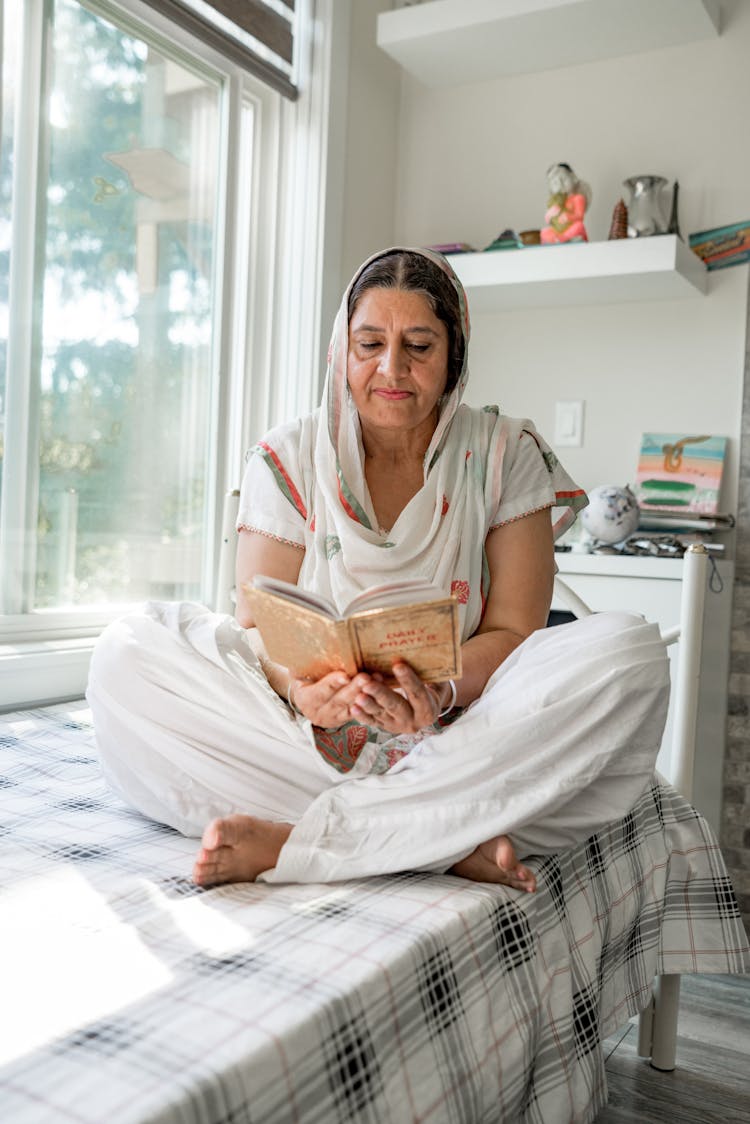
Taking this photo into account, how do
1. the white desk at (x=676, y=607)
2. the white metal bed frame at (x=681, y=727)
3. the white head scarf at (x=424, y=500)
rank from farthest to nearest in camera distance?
the white desk at (x=676, y=607)
the white metal bed frame at (x=681, y=727)
the white head scarf at (x=424, y=500)

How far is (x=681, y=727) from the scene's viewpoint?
1792mm

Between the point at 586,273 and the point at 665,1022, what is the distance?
1.74 m

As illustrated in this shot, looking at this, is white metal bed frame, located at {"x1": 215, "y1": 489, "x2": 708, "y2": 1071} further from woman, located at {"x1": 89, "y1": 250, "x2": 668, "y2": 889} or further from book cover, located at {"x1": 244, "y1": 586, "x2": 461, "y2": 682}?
book cover, located at {"x1": 244, "y1": 586, "x2": 461, "y2": 682}

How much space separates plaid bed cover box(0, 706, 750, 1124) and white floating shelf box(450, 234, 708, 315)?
60.6 inches

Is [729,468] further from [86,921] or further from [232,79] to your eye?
[86,921]

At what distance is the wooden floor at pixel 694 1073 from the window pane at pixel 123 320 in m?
1.44

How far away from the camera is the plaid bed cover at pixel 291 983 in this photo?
0.69 meters

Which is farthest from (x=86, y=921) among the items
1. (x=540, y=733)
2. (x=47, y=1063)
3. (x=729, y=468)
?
(x=729, y=468)

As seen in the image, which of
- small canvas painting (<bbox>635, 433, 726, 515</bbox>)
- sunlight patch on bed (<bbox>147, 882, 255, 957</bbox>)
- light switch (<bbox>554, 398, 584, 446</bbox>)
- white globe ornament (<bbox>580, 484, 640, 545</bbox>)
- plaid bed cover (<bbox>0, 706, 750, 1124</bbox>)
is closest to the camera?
plaid bed cover (<bbox>0, 706, 750, 1124</bbox>)

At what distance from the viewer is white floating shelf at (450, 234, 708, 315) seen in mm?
2488

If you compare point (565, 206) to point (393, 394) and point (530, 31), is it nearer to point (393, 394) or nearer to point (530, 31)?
point (530, 31)

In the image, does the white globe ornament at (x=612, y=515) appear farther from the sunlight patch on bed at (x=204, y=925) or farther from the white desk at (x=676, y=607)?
the sunlight patch on bed at (x=204, y=925)

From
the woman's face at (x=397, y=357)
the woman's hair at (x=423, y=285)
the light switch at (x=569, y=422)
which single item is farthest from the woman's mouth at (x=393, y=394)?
the light switch at (x=569, y=422)

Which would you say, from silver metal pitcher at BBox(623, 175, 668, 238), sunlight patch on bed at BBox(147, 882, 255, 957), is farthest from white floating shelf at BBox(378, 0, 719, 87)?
sunlight patch on bed at BBox(147, 882, 255, 957)
